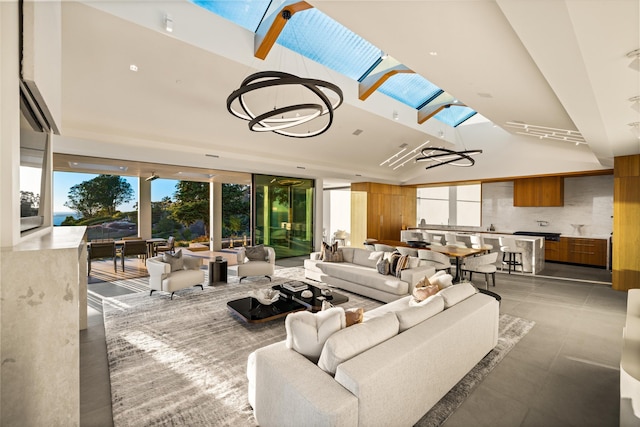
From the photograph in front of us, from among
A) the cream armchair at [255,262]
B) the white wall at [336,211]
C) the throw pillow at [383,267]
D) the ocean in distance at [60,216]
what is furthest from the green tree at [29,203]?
the white wall at [336,211]

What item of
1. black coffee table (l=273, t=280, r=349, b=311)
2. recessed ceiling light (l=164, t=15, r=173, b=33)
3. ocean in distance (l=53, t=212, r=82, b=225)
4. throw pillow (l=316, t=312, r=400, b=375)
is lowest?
black coffee table (l=273, t=280, r=349, b=311)

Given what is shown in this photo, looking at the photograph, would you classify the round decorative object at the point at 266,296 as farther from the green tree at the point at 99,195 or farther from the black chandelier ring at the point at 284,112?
the green tree at the point at 99,195

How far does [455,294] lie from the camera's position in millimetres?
3135

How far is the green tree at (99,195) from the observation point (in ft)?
35.2

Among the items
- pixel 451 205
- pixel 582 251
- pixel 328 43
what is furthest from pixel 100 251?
pixel 582 251

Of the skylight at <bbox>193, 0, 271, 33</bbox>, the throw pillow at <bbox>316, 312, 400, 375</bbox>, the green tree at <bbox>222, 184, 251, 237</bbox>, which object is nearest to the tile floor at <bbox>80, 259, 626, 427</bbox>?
the throw pillow at <bbox>316, 312, 400, 375</bbox>

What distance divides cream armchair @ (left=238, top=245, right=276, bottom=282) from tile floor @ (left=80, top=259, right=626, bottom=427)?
2644 millimetres

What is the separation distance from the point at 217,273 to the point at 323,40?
5080 millimetres

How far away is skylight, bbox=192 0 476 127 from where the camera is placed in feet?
13.5

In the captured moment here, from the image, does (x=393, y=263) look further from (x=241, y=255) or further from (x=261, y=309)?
(x=241, y=255)

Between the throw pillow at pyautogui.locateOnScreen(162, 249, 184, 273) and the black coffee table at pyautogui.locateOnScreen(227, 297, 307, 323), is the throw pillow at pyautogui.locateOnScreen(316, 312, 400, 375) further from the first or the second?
the throw pillow at pyautogui.locateOnScreen(162, 249, 184, 273)

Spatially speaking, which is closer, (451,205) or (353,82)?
(353,82)

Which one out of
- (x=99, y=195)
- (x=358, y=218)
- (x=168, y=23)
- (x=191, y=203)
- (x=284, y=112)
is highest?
(x=168, y=23)

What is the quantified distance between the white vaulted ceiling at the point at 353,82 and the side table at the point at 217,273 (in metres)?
2.50
